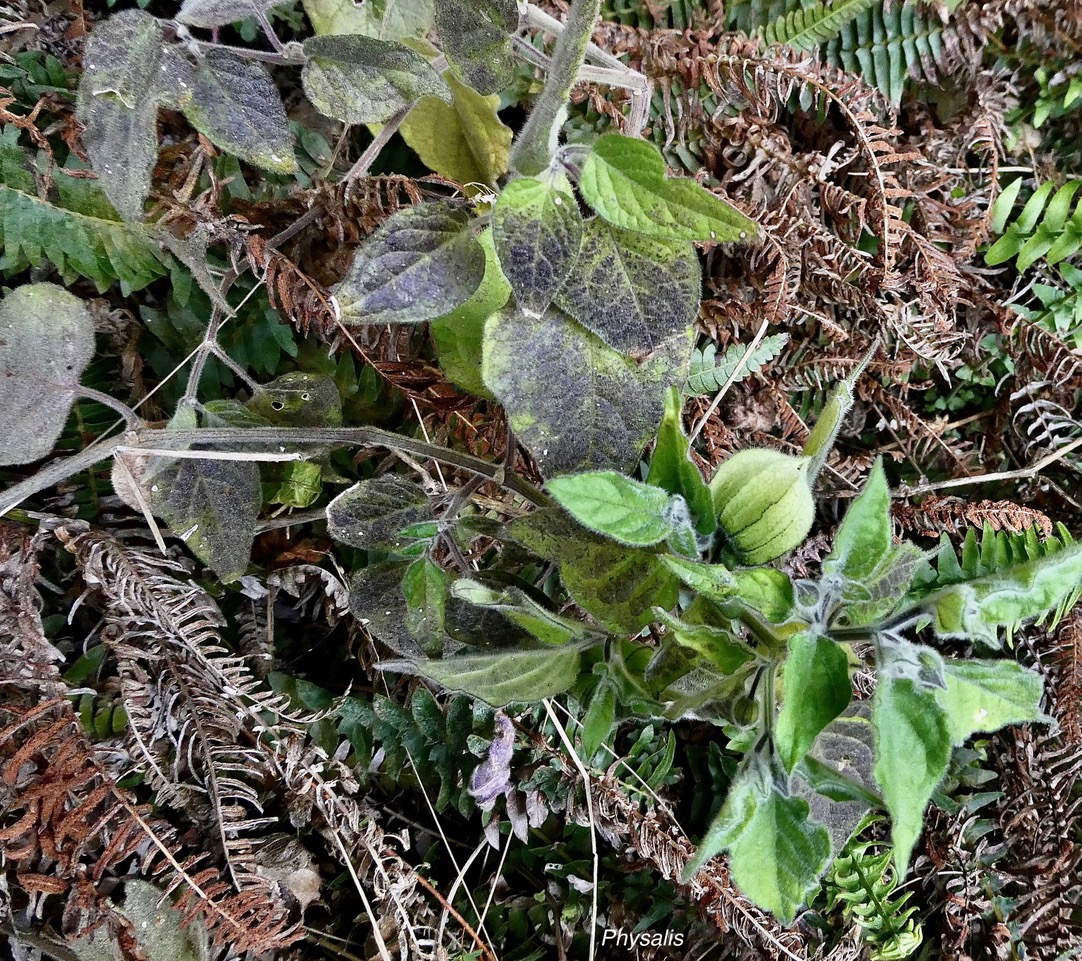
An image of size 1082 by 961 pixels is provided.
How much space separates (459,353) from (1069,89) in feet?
3.97

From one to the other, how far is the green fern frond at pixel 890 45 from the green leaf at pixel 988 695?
1.11m

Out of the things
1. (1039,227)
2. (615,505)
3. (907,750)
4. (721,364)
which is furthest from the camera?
(1039,227)

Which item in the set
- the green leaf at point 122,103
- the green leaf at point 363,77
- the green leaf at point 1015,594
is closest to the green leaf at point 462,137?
the green leaf at point 363,77

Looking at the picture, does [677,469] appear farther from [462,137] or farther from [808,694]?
[462,137]

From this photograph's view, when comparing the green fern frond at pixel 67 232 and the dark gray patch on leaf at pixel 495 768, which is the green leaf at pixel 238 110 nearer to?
the green fern frond at pixel 67 232

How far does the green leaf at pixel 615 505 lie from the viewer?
651 millimetres

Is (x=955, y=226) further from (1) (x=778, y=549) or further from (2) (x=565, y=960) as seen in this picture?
(2) (x=565, y=960)

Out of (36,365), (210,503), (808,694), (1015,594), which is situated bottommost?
(210,503)

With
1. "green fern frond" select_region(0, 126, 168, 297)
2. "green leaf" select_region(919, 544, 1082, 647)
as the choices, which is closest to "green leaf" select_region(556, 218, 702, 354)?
"green leaf" select_region(919, 544, 1082, 647)

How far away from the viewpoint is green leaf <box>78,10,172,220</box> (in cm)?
77

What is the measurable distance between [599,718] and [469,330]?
48 cm

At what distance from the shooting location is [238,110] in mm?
821

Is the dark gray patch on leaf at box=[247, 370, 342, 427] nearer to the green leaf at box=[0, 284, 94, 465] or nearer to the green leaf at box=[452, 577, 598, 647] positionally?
the green leaf at box=[0, 284, 94, 465]

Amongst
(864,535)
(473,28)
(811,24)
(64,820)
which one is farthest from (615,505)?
(811,24)
